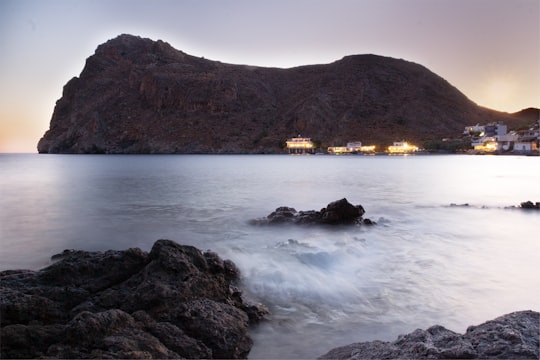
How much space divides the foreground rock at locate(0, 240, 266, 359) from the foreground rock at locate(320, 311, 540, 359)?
155 centimetres

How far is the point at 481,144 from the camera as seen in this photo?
10050 cm

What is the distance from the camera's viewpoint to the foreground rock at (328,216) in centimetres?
1249

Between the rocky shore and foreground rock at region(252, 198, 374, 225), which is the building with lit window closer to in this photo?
foreground rock at region(252, 198, 374, 225)

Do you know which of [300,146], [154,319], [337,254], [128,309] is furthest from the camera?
[300,146]

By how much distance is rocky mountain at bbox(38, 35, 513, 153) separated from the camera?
404 feet

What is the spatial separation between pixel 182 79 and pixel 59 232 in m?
135

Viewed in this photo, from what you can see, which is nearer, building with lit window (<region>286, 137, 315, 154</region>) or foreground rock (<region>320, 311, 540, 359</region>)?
foreground rock (<region>320, 311, 540, 359</region>)

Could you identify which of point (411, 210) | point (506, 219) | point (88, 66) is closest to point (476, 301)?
point (506, 219)

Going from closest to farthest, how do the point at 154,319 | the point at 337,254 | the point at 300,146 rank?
the point at 154,319, the point at 337,254, the point at 300,146

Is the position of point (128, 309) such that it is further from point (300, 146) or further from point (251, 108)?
point (251, 108)

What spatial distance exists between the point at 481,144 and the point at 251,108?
2776 inches

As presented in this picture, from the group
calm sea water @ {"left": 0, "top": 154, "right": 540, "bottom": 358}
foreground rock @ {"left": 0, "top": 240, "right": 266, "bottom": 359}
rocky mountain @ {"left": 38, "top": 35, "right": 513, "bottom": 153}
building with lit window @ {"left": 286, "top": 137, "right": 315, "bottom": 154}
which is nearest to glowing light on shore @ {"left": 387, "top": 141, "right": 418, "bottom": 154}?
rocky mountain @ {"left": 38, "top": 35, "right": 513, "bottom": 153}

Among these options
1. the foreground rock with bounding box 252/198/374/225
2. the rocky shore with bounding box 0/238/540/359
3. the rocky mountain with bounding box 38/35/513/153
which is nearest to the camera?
the rocky shore with bounding box 0/238/540/359

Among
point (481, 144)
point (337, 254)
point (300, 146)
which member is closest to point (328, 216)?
point (337, 254)
